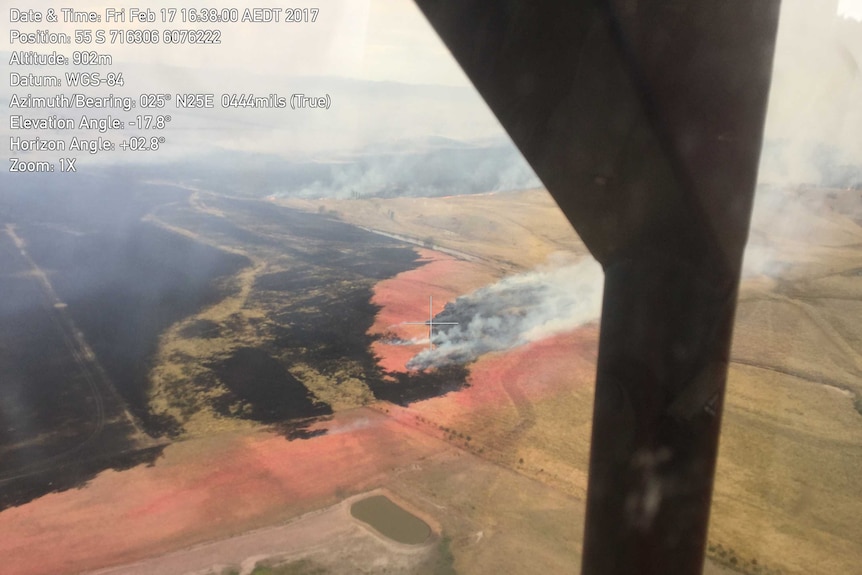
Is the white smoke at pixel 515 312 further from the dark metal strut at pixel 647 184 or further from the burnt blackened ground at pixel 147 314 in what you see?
the dark metal strut at pixel 647 184

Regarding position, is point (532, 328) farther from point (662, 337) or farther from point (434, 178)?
point (662, 337)

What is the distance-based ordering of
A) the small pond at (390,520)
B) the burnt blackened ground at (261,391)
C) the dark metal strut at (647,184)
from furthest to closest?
1. the burnt blackened ground at (261,391)
2. the small pond at (390,520)
3. the dark metal strut at (647,184)

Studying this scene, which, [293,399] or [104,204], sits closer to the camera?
[293,399]

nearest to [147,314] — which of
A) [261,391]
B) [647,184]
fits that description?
[261,391]

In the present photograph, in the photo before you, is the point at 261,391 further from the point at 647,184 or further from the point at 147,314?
the point at 647,184

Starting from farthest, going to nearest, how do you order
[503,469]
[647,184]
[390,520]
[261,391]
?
[261,391] < [503,469] < [390,520] < [647,184]

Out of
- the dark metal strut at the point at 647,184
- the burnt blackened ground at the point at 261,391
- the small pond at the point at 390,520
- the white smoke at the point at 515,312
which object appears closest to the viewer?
the dark metal strut at the point at 647,184

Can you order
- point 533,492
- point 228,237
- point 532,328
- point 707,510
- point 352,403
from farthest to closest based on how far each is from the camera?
point 228,237 → point 532,328 → point 352,403 → point 533,492 → point 707,510

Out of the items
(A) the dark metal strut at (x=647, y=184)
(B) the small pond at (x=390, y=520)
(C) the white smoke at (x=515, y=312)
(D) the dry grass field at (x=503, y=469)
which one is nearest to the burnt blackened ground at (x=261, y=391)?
(D) the dry grass field at (x=503, y=469)

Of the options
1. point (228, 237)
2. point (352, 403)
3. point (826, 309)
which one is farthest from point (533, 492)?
point (228, 237)
